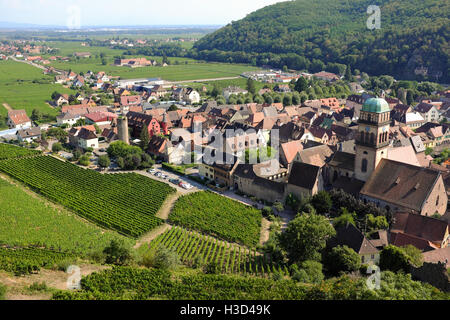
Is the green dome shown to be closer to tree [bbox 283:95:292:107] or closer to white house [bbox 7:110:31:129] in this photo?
tree [bbox 283:95:292:107]

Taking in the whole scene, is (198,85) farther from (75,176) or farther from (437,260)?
(437,260)

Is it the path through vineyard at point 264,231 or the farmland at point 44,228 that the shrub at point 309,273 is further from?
the farmland at point 44,228

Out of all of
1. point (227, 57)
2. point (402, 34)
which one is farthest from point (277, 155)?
point (227, 57)

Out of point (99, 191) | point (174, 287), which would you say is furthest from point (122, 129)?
point (174, 287)

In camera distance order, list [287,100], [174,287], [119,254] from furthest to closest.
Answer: [287,100] < [119,254] < [174,287]

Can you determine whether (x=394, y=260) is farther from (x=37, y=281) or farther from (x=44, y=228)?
(x=44, y=228)

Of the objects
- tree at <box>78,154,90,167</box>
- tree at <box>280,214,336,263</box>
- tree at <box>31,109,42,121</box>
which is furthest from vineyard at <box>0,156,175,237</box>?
tree at <box>31,109,42,121</box>

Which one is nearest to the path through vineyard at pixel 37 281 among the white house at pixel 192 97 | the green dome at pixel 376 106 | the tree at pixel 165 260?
the tree at pixel 165 260
